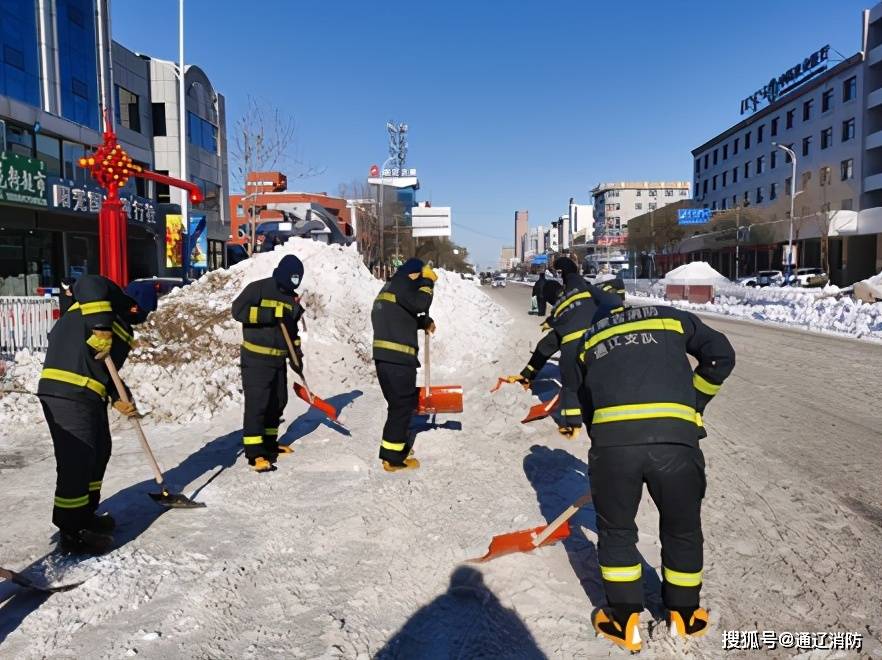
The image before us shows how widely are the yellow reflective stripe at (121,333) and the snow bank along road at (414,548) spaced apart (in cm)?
132

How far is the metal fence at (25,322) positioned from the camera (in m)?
9.76

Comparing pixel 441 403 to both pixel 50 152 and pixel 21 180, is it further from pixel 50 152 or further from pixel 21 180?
pixel 50 152

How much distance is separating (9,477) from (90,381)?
8.18 feet

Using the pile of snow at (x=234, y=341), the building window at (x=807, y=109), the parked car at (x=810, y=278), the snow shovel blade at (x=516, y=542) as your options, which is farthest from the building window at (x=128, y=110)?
the building window at (x=807, y=109)

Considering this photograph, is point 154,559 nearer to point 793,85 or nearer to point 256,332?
point 256,332

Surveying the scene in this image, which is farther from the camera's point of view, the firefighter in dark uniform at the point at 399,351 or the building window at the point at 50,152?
the building window at the point at 50,152

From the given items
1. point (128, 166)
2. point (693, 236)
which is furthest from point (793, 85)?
point (128, 166)

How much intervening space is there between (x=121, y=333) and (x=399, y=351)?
2205 millimetres

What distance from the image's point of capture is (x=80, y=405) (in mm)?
3875

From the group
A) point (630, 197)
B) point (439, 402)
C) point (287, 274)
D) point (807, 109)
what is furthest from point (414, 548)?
point (630, 197)

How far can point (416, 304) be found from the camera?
18.1 feet

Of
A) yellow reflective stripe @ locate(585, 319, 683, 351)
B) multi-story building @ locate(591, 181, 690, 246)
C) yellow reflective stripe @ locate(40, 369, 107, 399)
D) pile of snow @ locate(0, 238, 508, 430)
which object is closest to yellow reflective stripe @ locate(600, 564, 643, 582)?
yellow reflective stripe @ locate(585, 319, 683, 351)

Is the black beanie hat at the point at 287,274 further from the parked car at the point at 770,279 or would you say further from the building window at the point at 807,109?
the building window at the point at 807,109

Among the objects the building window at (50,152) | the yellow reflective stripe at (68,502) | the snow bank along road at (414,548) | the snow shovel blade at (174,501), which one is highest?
the building window at (50,152)
